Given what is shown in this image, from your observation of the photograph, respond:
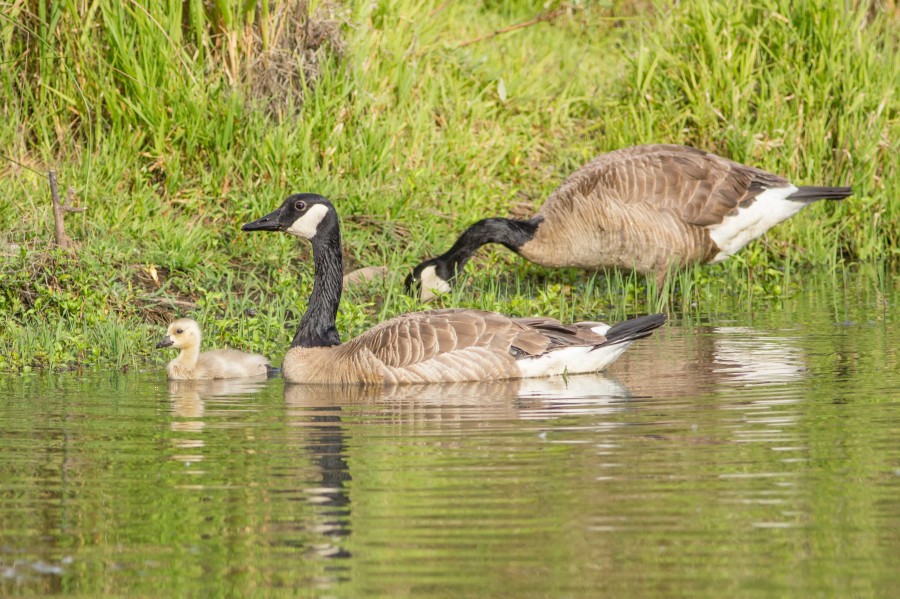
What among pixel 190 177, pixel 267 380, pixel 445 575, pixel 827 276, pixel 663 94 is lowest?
pixel 445 575

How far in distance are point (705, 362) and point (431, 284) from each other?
10.9ft

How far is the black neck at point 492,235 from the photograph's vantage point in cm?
1242

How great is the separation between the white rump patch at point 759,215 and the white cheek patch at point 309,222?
164 inches

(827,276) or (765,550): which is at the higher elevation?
(827,276)

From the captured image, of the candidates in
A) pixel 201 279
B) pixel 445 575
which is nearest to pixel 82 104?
pixel 201 279

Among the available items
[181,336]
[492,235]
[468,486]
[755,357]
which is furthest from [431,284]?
[468,486]

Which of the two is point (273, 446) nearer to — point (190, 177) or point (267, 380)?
point (267, 380)

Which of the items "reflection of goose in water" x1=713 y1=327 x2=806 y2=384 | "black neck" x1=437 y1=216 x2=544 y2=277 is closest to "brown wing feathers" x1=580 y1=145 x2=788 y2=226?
"black neck" x1=437 y1=216 x2=544 y2=277

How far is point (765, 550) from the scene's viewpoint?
196 inches

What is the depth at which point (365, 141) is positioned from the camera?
13594 millimetres

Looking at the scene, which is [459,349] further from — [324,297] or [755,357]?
[755,357]

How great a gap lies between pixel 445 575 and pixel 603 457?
179 centimetres

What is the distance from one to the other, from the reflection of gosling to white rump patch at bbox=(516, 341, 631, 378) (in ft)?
6.21

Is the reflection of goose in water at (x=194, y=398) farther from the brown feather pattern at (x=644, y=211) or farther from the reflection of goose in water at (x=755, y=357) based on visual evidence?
the brown feather pattern at (x=644, y=211)
